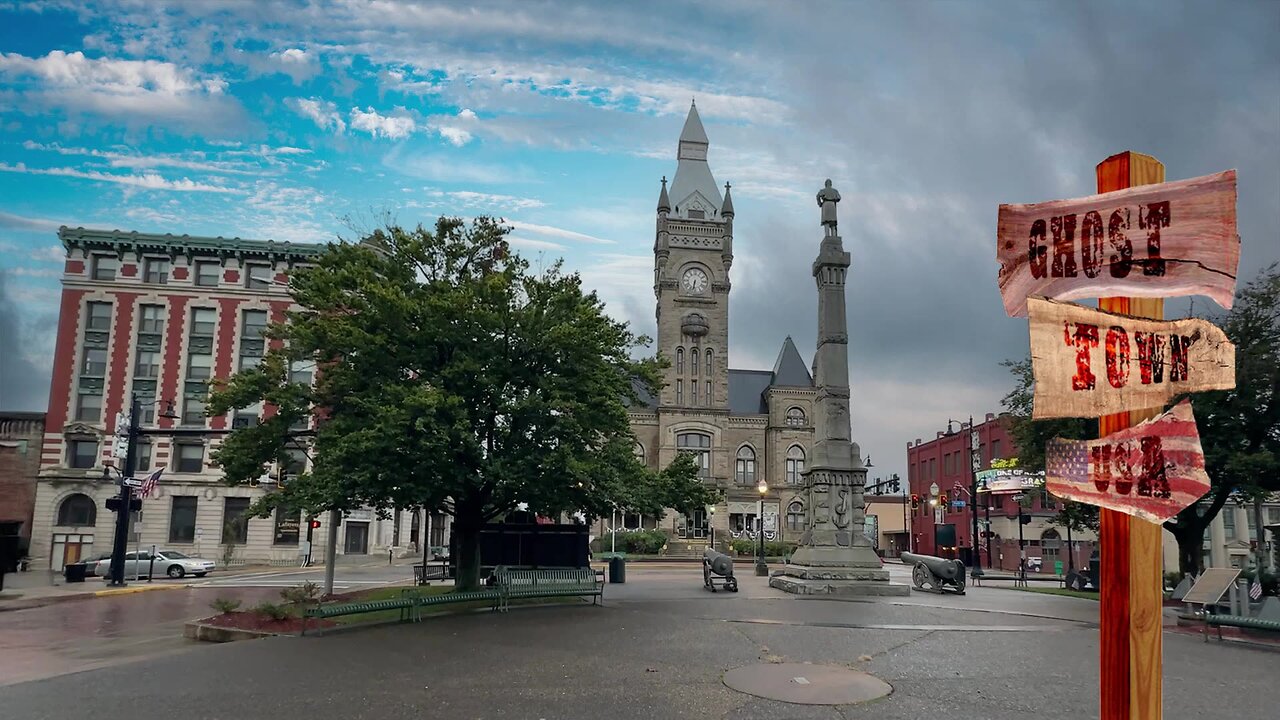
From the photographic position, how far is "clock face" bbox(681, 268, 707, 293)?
74875 millimetres

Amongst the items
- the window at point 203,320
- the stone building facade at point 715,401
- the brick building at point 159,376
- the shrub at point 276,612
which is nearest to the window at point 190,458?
the brick building at point 159,376

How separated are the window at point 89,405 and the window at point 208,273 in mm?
9582

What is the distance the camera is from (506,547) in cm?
2520

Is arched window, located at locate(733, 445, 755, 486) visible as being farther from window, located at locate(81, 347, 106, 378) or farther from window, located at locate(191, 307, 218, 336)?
window, located at locate(81, 347, 106, 378)

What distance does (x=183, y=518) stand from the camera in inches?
1999

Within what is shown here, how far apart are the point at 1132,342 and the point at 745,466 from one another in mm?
69477

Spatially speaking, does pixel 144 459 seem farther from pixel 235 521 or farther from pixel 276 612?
pixel 276 612

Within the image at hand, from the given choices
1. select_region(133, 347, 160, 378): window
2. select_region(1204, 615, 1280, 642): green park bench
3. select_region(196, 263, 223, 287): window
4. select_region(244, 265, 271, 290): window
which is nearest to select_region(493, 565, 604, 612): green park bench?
select_region(1204, 615, 1280, 642): green park bench

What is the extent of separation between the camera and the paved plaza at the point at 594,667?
9.10 metres

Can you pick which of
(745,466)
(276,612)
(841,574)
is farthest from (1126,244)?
(745,466)

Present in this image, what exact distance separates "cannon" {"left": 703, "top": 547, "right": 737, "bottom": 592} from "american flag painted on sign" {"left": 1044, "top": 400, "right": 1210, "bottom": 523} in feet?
75.1

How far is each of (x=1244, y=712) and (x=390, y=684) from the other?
1035 centimetres

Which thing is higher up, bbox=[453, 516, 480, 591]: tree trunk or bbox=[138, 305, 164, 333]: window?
bbox=[138, 305, 164, 333]: window

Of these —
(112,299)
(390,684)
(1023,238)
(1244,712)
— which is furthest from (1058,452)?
(112,299)
